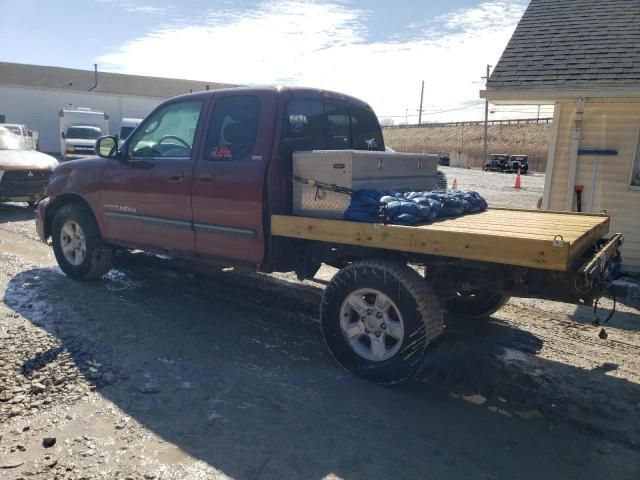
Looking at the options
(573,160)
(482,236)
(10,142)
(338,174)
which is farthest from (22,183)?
(573,160)

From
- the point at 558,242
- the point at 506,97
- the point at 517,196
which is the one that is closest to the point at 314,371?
the point at 558,242

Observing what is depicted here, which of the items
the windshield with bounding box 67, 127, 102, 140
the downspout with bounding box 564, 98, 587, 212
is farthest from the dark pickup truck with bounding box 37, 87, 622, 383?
the windshield with bounding box 67, 127, 102, 140

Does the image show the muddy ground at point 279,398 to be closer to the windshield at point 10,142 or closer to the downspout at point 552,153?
the downspout at point 552,153

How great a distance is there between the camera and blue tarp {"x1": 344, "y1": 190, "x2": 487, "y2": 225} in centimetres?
400

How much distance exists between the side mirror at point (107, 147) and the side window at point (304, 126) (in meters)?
2.28

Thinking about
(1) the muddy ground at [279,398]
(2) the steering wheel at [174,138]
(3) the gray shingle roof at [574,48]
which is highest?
(3) the gray shingle roof at [574,48]

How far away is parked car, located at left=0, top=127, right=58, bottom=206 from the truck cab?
217 inches

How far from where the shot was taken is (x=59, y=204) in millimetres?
6691

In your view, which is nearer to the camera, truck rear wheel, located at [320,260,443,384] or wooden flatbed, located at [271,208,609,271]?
wooden flatbed, located at [271,208,609,271]

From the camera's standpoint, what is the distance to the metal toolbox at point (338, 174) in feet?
14.1

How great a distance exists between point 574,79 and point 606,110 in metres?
0.79

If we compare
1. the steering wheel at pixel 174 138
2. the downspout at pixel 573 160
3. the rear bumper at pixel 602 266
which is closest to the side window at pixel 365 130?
the steering wheel at pixel 174 138

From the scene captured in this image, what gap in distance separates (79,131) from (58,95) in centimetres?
2042

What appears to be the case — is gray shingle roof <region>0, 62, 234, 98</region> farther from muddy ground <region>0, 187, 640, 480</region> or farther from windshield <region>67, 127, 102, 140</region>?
muddy ground <region>0, 187, 640, 480</region>
